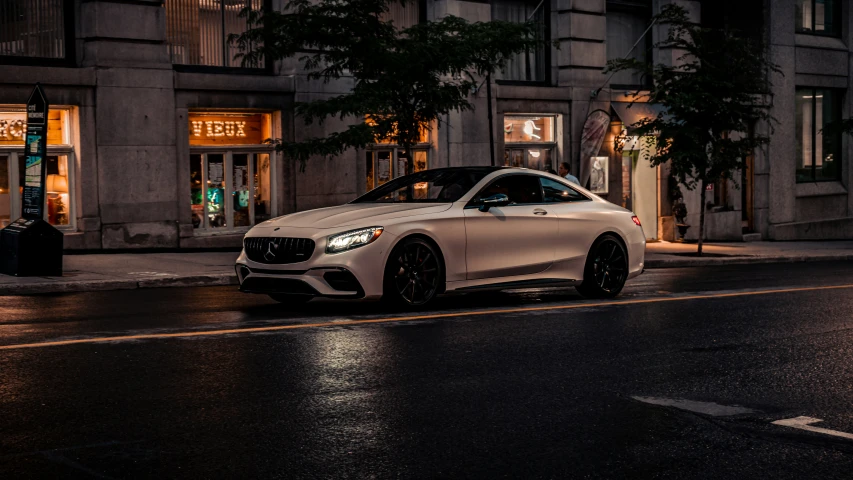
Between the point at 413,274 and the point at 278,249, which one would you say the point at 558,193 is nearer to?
the point at 413,274

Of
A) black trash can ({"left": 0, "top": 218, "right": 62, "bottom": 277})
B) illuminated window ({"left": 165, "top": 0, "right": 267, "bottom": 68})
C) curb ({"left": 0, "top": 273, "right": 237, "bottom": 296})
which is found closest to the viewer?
curb ({"left": 0, "top": 273, "right": 237, "bottom": 296})

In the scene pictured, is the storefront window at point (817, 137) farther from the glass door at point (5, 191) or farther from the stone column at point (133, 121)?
the glass door at point (5, 191)

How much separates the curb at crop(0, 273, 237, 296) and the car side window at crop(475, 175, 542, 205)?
4.95 meters

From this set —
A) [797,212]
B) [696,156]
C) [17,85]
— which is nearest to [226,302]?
[17,85]

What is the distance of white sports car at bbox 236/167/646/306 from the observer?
10.7 meters

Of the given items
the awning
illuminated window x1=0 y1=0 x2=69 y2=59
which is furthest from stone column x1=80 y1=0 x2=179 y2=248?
the awning

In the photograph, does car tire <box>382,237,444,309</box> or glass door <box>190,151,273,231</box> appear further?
glass door <box>190,151,273,231</box>

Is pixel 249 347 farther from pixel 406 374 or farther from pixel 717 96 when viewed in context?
pixel 717 96

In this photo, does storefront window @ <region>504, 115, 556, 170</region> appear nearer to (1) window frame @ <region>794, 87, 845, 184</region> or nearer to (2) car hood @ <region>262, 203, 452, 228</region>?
(1) window frame @ <region>794, 87, 845, 184</region>

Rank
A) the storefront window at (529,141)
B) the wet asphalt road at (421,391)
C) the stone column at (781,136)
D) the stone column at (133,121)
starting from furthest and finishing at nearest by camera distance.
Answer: the stone column at (781,136) → the storefront window at (529,141) → the stone column at (133,121) → the wet asphalt road at (421,391)

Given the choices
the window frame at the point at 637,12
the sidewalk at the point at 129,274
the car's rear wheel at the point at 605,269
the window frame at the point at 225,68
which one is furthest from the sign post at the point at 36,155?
the window frame at the point at 637,12

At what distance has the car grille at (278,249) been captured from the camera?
1070 cm

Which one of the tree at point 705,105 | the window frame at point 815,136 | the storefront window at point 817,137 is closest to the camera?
the tree at point 705,105

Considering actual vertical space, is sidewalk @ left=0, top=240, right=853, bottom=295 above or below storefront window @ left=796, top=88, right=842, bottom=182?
below
